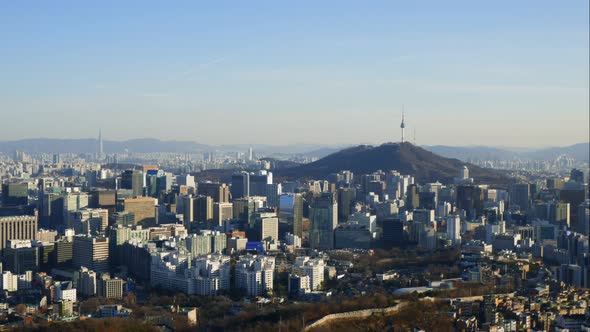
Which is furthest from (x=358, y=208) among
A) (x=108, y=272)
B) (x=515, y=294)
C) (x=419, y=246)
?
(x=515, y=294)

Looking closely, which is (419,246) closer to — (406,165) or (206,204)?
(206,204)

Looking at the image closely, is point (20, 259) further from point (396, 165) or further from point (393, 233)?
point (396, 165)

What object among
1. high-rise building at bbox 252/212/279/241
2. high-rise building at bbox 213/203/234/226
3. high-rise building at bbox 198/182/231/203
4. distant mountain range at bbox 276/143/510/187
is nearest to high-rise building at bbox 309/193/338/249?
high-rise building at bbox 252/212/279/241

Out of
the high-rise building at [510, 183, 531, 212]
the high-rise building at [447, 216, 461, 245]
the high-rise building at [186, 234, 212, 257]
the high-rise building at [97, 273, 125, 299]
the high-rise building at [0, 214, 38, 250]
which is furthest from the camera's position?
the high-rise building at [510, 183, 531, 212]

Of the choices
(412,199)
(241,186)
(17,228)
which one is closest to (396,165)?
(241,186)

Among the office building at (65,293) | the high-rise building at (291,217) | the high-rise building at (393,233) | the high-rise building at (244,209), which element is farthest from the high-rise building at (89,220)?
the office building at (65,293)

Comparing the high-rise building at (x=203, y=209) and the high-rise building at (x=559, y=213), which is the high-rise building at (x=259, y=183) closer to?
the high-rise building at (x=203, y=209)

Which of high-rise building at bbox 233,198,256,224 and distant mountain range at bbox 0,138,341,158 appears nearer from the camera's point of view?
high-rise building at bbox 233,198,256,224

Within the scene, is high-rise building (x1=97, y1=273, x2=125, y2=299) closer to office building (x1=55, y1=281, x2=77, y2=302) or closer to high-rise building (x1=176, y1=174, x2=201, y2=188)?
office building (x1=55, y1=281, x2=77, y2=302)
